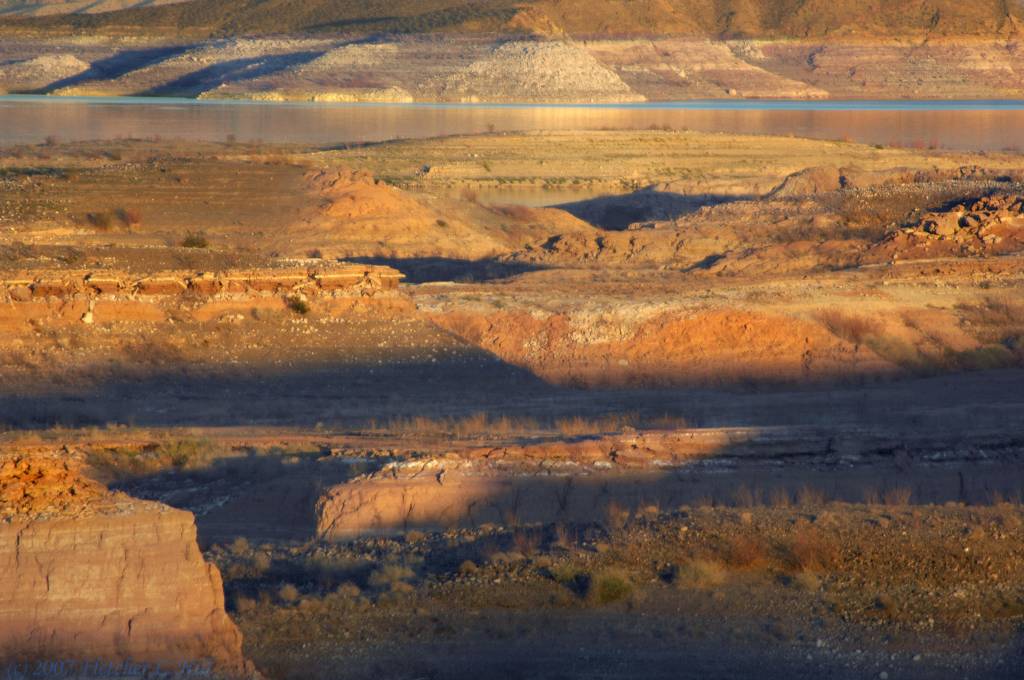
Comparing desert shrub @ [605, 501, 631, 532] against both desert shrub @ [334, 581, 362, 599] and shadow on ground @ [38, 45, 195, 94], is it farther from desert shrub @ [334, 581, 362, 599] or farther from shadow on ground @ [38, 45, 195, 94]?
shadow on ground @ [38, 45, 195, 94]

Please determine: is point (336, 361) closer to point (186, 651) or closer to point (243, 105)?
point (186, 651)

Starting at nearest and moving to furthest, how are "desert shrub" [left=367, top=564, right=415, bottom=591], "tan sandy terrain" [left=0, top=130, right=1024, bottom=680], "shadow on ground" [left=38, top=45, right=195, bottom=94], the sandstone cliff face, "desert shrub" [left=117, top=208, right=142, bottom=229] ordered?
1. the sandstone cliff face
2. "tan sandy terrain" [left=0, top=130, right=1024, bottom=680]
3. "desert shrub" [left=367, top=564, right=415, bottom=591]
4. "desert shrub" [left=117, top=208, right=142, bottom=229]
5. "shadow on ground" [left=38, top=45, right=195, bottom=94]

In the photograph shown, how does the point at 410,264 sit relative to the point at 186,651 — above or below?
below

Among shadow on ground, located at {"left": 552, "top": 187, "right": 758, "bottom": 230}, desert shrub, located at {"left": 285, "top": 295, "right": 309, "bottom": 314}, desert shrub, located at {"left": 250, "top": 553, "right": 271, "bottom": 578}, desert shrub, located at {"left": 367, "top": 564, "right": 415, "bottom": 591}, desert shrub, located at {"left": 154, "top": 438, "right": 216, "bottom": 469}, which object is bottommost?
shadow on ground, located at {"left": 552, "top": 187, "right": 758, "bottom": 230}

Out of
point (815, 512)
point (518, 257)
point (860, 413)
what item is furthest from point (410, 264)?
point (815, 512)

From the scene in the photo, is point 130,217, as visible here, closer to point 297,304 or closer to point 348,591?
point 297,304

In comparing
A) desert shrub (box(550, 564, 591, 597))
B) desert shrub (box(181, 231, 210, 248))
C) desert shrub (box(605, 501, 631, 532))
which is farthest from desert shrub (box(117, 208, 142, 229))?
desert shrub (box(550, 564, 591, 597))

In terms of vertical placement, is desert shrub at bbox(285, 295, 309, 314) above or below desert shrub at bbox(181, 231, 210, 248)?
above

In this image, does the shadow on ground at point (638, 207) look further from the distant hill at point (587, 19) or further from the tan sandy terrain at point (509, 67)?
the distant hill at point (587, 19)
